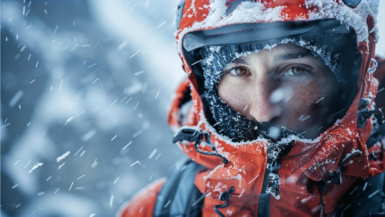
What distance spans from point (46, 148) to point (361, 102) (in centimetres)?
576

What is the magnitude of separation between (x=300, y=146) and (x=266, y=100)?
0.89ft

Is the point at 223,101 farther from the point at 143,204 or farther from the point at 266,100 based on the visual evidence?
the point at 143,204

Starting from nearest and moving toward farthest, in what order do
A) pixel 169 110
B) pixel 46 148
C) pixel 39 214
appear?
pixel 169 110
pixel 39 214
pixel 46 148

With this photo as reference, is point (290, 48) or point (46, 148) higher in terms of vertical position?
point (290, 48)

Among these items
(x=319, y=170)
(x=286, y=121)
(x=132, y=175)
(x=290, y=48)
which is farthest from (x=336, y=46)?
(x=132, y=175)

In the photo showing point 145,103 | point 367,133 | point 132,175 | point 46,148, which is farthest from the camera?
point 132,175

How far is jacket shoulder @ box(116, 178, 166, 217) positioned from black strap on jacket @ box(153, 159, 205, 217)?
0.22 ft

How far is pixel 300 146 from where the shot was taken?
1062mm

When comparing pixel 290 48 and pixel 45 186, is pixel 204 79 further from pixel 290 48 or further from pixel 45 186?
pixel 45 186

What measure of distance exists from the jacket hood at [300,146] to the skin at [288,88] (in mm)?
93

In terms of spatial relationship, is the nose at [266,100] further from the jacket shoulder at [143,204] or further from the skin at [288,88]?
the jacket shoulder at [143,204]

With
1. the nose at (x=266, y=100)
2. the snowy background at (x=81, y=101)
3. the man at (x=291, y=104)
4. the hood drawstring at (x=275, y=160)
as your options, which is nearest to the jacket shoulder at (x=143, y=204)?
the man at (x=291, y=104)

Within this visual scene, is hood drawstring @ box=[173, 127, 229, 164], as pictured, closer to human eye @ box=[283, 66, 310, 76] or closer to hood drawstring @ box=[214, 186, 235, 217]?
hood drawstring @ box=[214, 186, 235, 217]

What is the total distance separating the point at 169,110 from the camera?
1.71 meters
